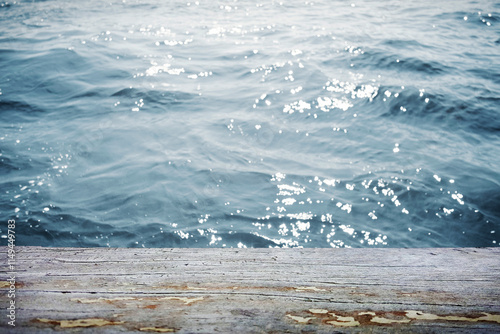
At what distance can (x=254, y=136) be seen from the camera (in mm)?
5285

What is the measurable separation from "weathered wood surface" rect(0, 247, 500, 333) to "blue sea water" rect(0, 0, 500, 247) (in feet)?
6.26

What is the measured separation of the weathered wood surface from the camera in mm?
1242

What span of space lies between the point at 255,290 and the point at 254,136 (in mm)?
3973

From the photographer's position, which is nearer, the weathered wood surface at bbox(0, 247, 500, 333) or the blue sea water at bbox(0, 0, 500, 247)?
the weathered wood surface at bbox(0, 247, 500, 333)

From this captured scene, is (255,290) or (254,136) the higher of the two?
(255,290)

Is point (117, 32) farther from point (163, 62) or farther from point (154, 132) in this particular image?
point (154, 132)

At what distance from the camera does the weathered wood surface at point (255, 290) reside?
1.24 metres

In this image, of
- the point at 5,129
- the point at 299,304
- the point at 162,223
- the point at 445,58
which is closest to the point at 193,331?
the point at 299,304

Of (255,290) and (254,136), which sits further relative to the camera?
(254,136)

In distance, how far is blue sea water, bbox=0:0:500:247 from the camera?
377 centimetres

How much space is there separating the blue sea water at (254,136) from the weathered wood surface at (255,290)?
1.91 m

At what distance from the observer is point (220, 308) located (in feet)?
4.31

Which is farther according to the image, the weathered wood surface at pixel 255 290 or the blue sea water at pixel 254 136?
the blue sea water at pixel 254 136

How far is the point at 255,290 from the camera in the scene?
4.67ft
